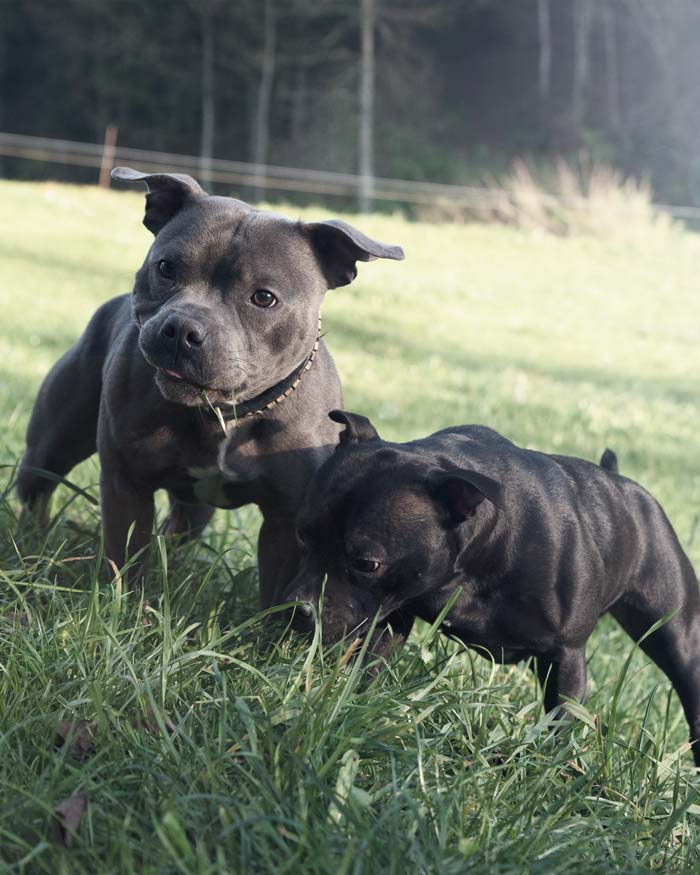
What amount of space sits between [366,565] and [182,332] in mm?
835

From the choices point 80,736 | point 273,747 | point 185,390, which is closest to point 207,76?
point 185,390

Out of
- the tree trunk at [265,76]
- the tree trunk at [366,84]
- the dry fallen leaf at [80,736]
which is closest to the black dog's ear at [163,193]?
the dry fallen leaf at [80,736]

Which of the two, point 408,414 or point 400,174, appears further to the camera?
point 400,174

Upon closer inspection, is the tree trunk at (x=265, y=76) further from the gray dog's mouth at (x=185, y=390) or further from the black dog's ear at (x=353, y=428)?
the gray dog's mouth at (x=185, y=390)

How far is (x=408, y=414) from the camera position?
9273 millimetres

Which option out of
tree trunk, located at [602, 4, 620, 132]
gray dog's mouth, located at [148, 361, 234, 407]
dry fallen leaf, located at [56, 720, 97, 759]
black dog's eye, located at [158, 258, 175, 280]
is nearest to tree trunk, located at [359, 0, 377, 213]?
tree trunk, located at [602, 4, 620, 132]

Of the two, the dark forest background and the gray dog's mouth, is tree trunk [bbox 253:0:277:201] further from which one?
the gray dog's mouth

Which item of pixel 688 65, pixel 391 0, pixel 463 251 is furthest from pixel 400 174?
pixel 463 251

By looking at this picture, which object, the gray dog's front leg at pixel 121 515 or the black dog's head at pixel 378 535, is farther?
the gray dog's front leg at pixel 121 515

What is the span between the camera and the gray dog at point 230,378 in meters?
3.42

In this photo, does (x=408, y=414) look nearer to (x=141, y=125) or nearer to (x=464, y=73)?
(x=141, y=125)

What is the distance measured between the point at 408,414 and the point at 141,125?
110 ft

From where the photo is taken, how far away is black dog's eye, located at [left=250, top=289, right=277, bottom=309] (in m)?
3.48

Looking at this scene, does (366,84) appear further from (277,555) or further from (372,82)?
(277,555)
